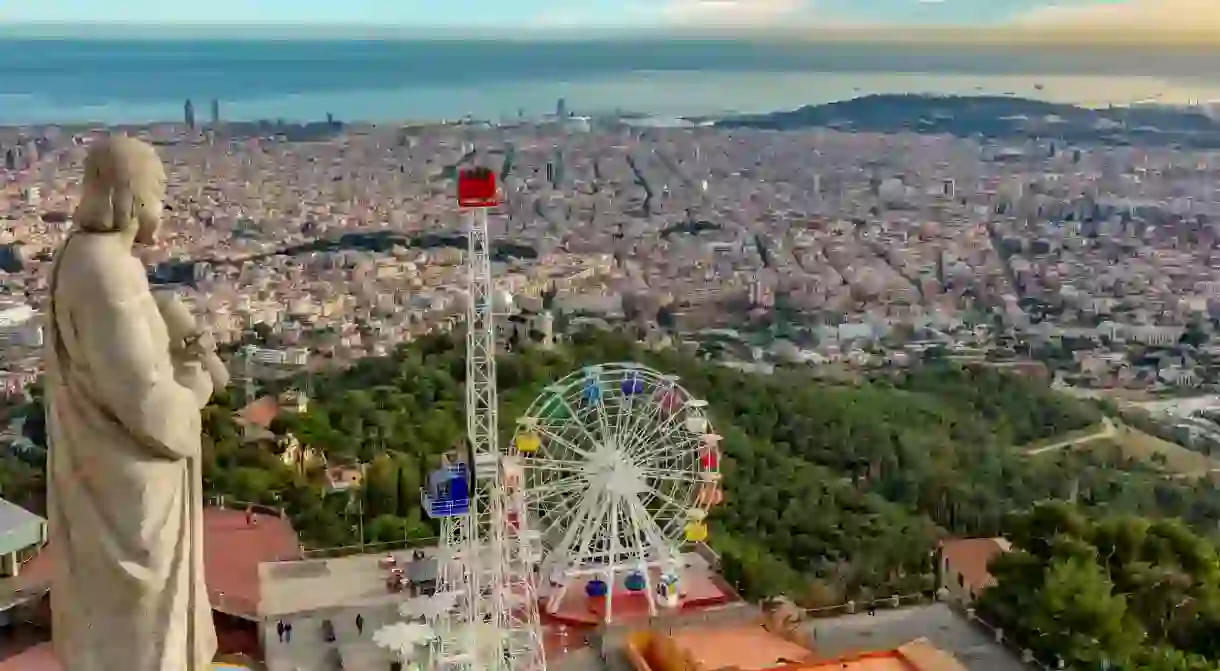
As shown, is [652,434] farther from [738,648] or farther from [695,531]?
[738,648]

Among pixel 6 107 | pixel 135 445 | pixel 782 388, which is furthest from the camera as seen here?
pixel 6 107

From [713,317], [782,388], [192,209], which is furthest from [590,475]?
[192,209]

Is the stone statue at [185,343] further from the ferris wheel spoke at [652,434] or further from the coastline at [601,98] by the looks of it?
the coastline at [601,98]

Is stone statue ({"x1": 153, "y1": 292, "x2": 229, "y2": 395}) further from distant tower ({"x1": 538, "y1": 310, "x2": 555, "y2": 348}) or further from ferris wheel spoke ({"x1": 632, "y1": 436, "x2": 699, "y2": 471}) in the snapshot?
distant tower ({"x1": 538, "y1": 310, "x2": 555, "y2": 348})

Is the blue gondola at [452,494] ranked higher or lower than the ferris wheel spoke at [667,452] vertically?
higher

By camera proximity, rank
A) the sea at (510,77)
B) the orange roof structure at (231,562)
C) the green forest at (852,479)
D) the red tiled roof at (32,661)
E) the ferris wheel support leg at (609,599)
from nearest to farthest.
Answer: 1. the red tiled roof at (32,661)
2. the orange roof structure at (231,562)
3. the ferris wheel support leg at (609,599)
4. the green forest at (852,479)
5. the sea at (510,77)

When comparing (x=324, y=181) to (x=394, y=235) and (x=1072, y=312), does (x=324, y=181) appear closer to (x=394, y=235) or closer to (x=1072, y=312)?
(x=394, y=235)

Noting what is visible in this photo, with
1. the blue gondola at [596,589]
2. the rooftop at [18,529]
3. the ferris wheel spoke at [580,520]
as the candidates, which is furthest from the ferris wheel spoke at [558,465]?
the rooftop at [18,529]
